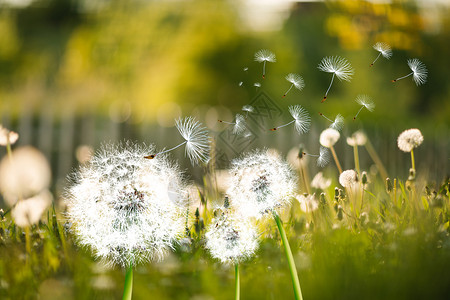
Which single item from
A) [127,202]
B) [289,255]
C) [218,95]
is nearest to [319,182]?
[289,255]

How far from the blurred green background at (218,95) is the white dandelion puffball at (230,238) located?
452mm

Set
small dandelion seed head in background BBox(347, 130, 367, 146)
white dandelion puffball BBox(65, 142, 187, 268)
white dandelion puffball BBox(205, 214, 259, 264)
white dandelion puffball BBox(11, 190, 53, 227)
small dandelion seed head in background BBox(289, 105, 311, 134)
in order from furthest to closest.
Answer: small dandelion seed head in background BBox(347, 130, 367, 146), white dandelion puffball BBox(11, 190, 53, 227), small dandelion seed head in background BBox(289, 105, 311, 134), white dandelion puffball BBox(205, 214, 259, 264), white dandelion puffball BBox(65, 142, 187, 268)

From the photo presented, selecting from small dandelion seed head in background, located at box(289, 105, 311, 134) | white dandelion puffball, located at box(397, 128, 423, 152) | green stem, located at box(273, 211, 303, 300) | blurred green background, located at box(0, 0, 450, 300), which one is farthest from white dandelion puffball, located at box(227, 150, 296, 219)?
white dandelion puffball, located at box(397, 128, 423, 152)

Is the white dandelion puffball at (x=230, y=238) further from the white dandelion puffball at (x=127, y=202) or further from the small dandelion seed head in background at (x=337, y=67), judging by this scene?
the small dandelion seed head in background at (x=337, y=67)

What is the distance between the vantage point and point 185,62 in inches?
484

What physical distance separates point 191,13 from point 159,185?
11.1m

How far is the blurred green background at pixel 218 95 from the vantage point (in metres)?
1.86

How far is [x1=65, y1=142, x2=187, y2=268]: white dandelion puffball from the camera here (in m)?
1.34

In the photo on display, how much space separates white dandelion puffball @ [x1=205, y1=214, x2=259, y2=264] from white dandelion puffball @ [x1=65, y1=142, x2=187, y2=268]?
0.13 m

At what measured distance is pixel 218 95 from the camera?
1270 cm

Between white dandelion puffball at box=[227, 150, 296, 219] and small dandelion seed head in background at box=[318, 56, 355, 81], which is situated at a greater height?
small dandelion seed head in background at box=[318, 56, 355, 81]

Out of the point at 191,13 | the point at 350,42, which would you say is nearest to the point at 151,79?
the point at 191,13

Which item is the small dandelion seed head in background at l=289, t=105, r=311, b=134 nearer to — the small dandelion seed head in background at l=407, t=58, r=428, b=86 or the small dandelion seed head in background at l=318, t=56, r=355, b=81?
the small dandelion seed head in background at l=318, t=56, r=355, b=81

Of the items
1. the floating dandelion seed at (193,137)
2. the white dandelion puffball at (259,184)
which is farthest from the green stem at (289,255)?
the floating dandelion seed at (193,137)
